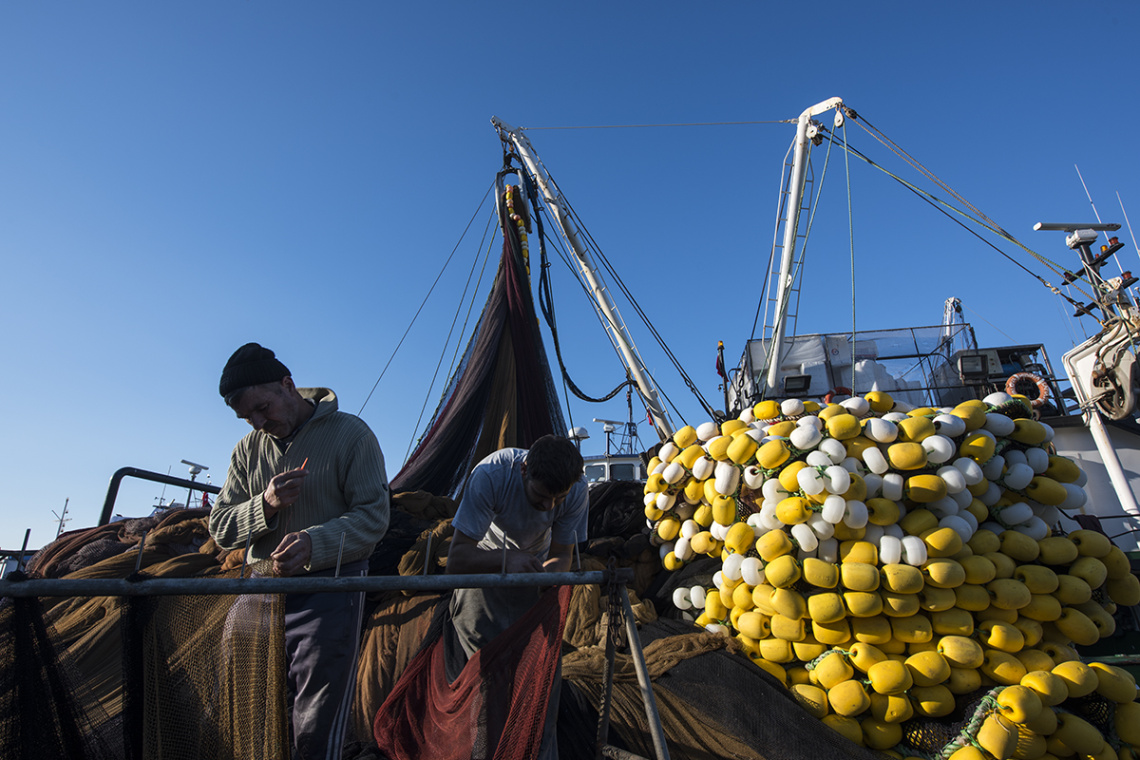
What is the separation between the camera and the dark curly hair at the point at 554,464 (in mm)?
2531

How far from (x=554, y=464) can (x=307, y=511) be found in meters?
0.97

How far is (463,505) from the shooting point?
2791 mm

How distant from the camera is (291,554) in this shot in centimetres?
207

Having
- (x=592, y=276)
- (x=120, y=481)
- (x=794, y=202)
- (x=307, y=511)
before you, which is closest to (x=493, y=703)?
(x=307, y=511)

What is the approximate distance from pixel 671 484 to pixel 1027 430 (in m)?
2.32

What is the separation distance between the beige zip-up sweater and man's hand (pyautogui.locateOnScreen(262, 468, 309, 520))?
0.10 m

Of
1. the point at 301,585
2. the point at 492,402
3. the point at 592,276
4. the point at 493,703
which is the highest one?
the point at 592,276

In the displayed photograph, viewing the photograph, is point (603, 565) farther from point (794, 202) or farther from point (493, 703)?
point (794, 202)

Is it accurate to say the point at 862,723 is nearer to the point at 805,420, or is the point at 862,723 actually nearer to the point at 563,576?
the point at 805,420

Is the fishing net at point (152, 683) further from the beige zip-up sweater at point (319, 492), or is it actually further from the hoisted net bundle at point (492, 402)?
the hoisted net bundle at point (492, 402)

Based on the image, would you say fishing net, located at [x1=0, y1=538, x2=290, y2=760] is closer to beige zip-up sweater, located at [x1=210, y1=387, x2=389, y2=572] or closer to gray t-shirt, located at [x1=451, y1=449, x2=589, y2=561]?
beige zip-up sweater, located at [x1=210, y1=387, x2=389, y2=572]

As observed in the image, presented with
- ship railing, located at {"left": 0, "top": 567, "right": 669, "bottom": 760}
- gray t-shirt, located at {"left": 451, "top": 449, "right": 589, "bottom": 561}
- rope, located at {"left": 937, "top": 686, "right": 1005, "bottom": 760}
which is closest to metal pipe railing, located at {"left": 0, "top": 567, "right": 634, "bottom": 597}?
ship railing, located at {"left": 0, "top": 567, "right": 669, "bottom": 760}

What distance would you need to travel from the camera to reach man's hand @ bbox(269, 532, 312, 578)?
81.1 inches

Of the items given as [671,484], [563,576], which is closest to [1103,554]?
[671,484]
